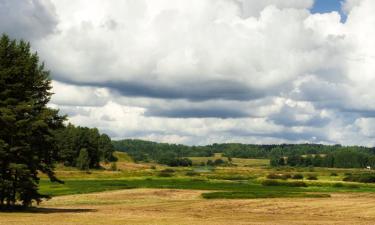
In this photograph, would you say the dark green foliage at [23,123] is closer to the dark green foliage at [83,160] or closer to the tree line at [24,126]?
the tree line at [24,126]

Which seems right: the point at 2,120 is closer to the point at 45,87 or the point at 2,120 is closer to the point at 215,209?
the point at 45,87

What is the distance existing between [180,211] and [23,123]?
61.0 feet

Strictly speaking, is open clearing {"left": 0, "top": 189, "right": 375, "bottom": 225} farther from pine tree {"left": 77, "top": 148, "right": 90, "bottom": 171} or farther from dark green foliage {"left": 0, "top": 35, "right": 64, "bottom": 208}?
pine tree {"left": 77, "top": 148, "right": 90, "bottom": 171}

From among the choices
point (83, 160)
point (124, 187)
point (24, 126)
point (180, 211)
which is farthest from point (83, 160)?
point (24, 126)

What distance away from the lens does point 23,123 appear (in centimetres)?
5203

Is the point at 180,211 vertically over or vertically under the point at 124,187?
under

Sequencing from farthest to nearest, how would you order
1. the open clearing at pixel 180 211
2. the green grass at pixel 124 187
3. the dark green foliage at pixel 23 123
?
the green grass at pixel 124 187
the dark green foliage at pixel 23 123
the open clearing at pixel 180 211

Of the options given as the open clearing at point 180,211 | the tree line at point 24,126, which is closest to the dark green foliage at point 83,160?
the open clearing at point 180,211

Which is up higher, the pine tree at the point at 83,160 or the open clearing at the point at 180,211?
the pine tree at the point at 83,160

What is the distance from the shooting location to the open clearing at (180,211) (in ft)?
149

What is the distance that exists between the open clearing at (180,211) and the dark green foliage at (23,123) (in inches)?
125

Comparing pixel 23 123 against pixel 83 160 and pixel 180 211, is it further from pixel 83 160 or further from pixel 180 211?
pixel 83 160

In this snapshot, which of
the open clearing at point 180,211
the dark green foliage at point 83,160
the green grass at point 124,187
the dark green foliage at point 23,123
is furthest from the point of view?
the dark green foliage at point 83,160

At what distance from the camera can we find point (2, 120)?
169 feet
